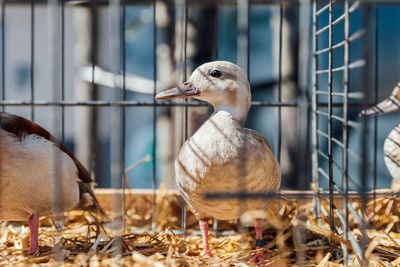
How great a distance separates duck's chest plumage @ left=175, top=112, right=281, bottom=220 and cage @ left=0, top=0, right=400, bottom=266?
46mm

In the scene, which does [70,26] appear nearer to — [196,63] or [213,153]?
[196,63]

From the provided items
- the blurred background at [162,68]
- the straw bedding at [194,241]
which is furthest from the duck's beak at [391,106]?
the blurred background at [162,68]

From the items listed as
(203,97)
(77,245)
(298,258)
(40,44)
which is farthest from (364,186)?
(40,44)

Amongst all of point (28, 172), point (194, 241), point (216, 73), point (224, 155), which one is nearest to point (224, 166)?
point (224, 155)

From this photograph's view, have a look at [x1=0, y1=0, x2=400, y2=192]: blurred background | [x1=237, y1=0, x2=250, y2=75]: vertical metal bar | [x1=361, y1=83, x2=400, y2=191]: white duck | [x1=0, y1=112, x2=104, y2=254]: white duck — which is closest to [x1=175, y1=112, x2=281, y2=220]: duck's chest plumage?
[x1=237, y1=0, x2=250, y2=75]: vertical metal bar

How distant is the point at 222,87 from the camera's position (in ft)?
8.19

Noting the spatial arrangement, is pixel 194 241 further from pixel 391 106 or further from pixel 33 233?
pixel 391 106

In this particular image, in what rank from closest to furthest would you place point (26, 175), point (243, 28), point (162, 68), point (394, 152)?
1. point (243, 28)
2. point (26, 175)
3. point (394, 152)
4. point (162, 68)

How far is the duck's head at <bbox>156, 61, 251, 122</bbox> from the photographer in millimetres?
2484

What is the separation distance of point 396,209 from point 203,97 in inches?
44.5

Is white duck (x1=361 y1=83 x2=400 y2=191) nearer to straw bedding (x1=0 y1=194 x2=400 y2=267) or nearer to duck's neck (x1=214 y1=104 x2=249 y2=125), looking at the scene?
straw bedding (x1=0 y1=194 x2=400 y2=267)

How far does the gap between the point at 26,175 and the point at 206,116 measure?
1.70 m

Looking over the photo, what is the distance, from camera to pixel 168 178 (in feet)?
14.6

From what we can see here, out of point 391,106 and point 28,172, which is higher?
point 391,106
